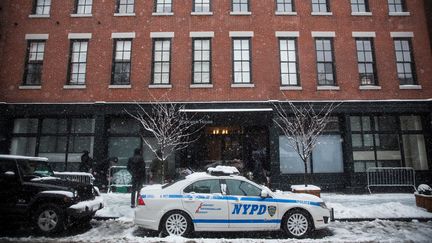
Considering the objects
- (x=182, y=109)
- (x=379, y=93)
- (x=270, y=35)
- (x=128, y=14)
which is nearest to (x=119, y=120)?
(x=182, y=109)

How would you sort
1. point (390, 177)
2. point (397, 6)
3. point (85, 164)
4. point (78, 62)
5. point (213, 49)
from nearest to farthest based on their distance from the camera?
point (85, 164) < point (390, 177) < point (213, 49) < point (78, 62) < point (397, 6)

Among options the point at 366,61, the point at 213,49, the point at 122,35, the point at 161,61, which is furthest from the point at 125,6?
the point at 366,61

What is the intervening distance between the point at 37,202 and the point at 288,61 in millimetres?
12520

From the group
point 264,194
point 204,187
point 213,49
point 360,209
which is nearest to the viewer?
point 264,194

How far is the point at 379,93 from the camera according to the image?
14.4 metres

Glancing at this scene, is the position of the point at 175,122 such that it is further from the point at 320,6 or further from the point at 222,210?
the point at 320,6

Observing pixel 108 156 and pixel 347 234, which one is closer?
pixel 347 234

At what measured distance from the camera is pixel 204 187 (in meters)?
7.15

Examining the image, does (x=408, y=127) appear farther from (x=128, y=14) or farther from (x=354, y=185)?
(x=128, y=14)

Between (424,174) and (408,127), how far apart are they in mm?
2459

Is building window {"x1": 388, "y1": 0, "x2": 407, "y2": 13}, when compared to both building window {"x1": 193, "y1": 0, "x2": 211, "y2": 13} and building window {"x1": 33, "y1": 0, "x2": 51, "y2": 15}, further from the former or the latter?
building window {"x1": 33, "y1": 0, "x2": 51, "y2": 15}

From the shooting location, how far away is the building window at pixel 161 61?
14.6 meters

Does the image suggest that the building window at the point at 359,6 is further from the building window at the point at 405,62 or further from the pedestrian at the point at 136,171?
the pedestrian at the point at 136,171

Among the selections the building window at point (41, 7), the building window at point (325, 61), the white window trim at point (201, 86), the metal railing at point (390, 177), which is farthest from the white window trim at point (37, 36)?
the metal railing at point (390, 177)
